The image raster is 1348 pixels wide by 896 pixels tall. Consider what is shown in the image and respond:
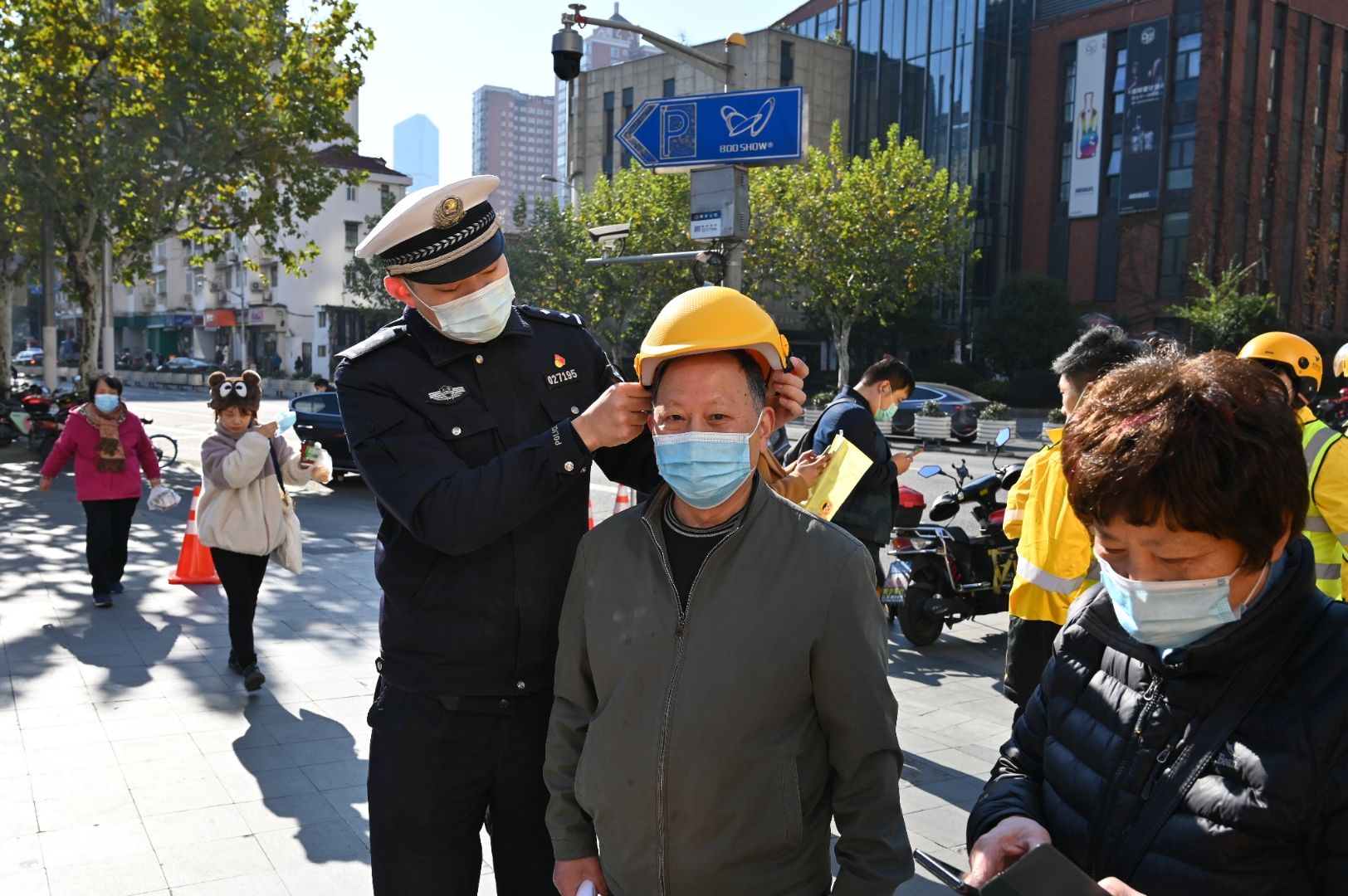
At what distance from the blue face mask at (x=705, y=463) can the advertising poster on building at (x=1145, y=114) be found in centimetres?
4594

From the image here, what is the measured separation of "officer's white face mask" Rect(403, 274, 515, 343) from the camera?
8.04ft

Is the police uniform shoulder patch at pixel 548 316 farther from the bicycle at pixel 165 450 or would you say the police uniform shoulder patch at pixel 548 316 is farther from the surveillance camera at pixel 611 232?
the bicycle at pixel 165 450

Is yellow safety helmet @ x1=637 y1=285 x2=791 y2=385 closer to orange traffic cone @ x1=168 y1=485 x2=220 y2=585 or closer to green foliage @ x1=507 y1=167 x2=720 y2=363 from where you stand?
orange traffic cone @ x1=168 y1=485 x2=220 y2=585

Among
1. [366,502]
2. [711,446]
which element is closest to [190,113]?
[366,502]

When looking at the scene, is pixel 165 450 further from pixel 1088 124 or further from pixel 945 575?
pixel 1088 124

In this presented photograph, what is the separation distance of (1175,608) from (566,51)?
30.9 ft

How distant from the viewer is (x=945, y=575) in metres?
7.62

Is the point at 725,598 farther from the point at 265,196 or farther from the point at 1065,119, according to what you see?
the point at 1065,119

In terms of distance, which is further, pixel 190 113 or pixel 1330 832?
pixel 190 113

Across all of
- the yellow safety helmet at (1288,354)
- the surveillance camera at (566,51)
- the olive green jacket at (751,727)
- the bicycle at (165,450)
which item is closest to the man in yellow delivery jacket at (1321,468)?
the yellow safety helmet at (1288,354)

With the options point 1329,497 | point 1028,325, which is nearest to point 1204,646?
point 1329,497

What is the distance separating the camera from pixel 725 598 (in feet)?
6.75

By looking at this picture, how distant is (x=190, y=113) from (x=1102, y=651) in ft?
65.0

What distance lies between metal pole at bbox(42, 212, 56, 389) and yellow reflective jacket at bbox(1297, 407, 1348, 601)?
68.6 ft
